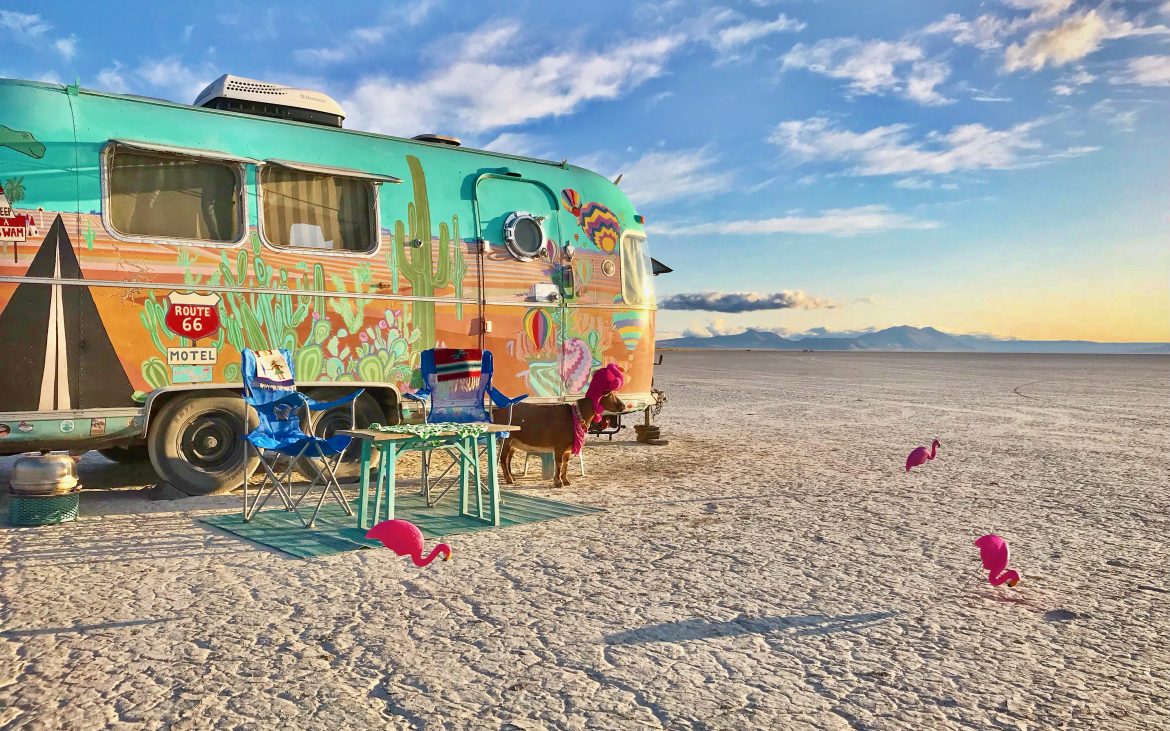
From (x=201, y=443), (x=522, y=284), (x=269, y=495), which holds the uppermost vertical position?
(x=522, y=284)

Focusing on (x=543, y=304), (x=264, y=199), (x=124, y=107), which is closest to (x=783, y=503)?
(x=543, y=304)

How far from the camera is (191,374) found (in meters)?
6.84

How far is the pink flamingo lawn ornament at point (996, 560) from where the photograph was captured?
15.0 ft

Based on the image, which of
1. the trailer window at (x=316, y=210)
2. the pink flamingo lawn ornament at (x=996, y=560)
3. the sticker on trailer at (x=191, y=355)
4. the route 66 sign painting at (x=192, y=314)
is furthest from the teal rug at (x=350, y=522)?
the pink flamingo lawn ornament at (x=996, y=560)

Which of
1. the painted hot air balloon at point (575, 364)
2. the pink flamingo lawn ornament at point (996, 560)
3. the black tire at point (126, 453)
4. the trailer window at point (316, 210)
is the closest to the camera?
the pink flamingo lawn ornament at point (996, 560)

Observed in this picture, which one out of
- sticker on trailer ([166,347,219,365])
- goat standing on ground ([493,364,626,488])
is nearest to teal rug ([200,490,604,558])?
goat standing on ground ([493,364,626,488])

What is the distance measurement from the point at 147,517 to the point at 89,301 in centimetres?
165

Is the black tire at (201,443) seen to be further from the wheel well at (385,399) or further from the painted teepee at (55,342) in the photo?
the wheel well at (385,399)

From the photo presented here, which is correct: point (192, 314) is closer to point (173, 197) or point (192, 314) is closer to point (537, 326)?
point (173, 197)

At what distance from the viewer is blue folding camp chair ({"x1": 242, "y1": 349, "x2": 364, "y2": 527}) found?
19.7ft

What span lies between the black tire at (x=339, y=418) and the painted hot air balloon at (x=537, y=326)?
1.68 metres

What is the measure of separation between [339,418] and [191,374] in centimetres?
137

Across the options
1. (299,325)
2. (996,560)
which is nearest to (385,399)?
(299,325)

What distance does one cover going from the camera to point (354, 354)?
7.54 meters
